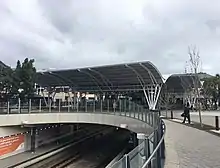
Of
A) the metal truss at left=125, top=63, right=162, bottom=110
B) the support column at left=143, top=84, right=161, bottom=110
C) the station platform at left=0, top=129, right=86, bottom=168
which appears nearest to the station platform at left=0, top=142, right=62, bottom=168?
the station platform at left=0, top=129, right=86, bottom=168

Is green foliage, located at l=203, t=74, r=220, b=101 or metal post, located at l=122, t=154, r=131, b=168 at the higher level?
green foliage, located at l=203, t=74, r=220, b=101

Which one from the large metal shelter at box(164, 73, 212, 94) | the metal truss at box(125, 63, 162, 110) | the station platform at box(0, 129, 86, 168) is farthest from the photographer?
the large metal shelter at box(164, 73, 212, 94)

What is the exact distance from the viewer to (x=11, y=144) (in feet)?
81.3

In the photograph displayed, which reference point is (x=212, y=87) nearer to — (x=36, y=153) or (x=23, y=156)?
(x=36, y=153)

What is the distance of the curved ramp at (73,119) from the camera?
2325 cm

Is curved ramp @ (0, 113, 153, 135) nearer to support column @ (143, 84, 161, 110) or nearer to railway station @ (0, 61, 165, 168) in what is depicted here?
railway station @ (0, 61, 165, 168)

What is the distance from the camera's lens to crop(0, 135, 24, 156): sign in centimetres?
2340

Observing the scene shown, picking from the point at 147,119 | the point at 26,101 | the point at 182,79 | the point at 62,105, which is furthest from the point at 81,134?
the point at 182,79

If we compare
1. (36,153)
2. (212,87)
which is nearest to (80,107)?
(36,153)

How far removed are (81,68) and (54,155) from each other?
24.0 meters

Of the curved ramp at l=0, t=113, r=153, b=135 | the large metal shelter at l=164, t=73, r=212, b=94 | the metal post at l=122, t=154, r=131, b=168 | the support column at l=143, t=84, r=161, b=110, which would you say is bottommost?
the curved ramp at l=0, t=113, r=153, b=135

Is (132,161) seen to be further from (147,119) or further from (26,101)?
(26,101)

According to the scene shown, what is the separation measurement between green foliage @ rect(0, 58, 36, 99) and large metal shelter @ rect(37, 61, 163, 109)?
23.8 feet

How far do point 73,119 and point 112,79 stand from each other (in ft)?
84.9
